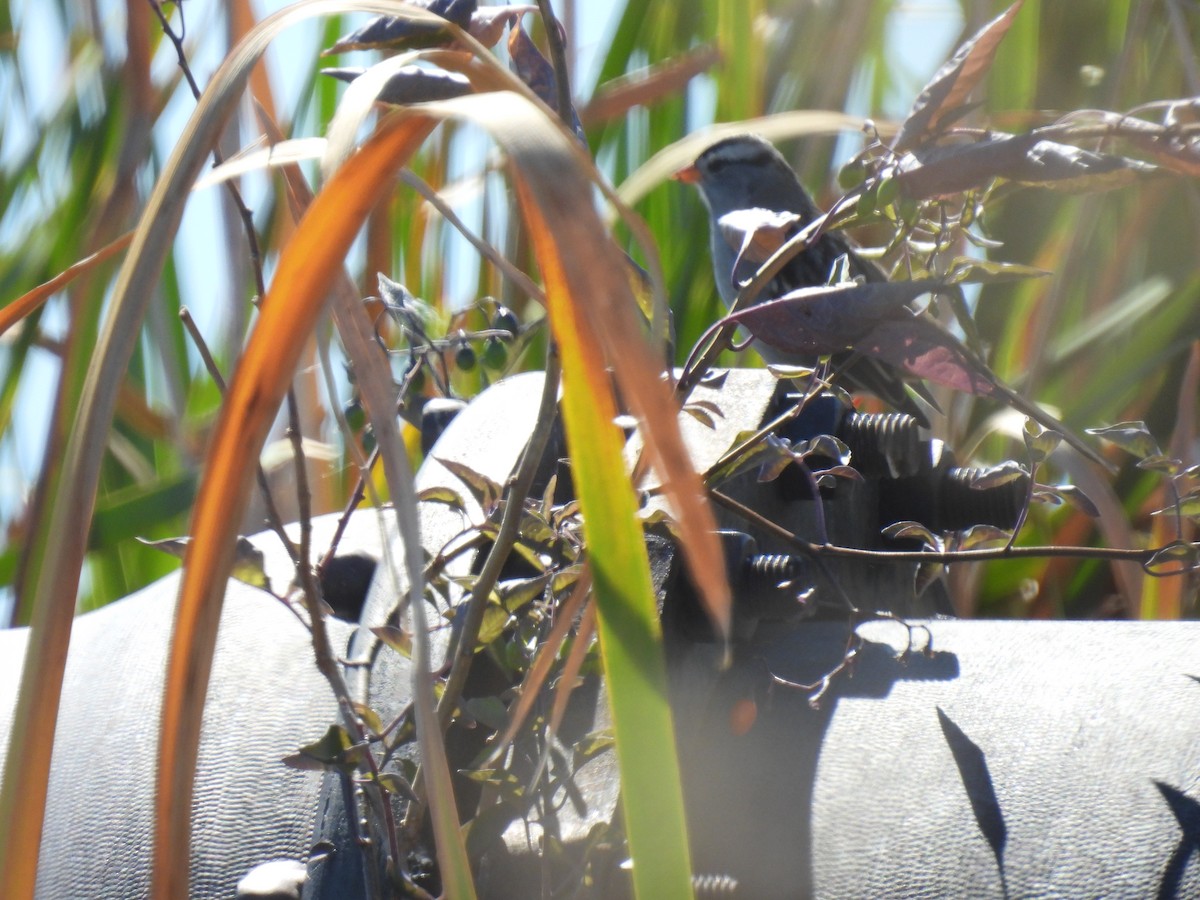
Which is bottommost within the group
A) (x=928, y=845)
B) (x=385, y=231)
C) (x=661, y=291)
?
(x=928, y=845)

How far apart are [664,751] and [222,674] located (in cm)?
25

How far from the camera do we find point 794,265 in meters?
1.24

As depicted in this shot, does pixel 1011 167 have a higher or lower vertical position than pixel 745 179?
lower

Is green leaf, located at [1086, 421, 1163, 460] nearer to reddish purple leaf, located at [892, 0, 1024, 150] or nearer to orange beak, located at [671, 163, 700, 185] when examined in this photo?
reddish purple leaf, located at [892, 0, 1024, 150]

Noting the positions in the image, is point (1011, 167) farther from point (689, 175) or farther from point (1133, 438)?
point (689, 175)

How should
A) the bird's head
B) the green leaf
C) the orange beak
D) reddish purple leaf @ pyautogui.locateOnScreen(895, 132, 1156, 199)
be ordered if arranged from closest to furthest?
reddish purple leaf @ pyautogui.locateOnScreen(895, 132, 1156, 199) → the green leaf → the orange beak → the bird's head

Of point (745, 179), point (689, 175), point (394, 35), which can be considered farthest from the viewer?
point (745, 179)

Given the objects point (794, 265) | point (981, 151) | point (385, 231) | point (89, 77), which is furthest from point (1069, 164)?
point (89, 77)

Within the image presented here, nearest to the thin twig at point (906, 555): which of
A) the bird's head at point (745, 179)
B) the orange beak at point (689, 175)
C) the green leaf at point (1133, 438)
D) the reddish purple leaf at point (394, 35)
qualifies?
the green leaf at point (1133, 438)

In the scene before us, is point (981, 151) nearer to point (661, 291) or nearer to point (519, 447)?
point (661, 291)

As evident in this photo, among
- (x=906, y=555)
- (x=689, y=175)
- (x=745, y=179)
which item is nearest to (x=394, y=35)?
(x=906, y=555)

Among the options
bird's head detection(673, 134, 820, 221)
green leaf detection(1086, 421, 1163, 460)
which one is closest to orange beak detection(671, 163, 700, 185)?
bird's head detection(673, 134, 820, 221)

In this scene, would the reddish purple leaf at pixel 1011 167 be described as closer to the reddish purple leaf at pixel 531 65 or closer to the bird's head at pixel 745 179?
the reddish purple leaf at pixel 531 65

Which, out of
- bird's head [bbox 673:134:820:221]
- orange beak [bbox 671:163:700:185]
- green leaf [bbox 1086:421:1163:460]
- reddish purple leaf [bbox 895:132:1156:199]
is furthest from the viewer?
bird's head [bbox 673:134:820:221]
